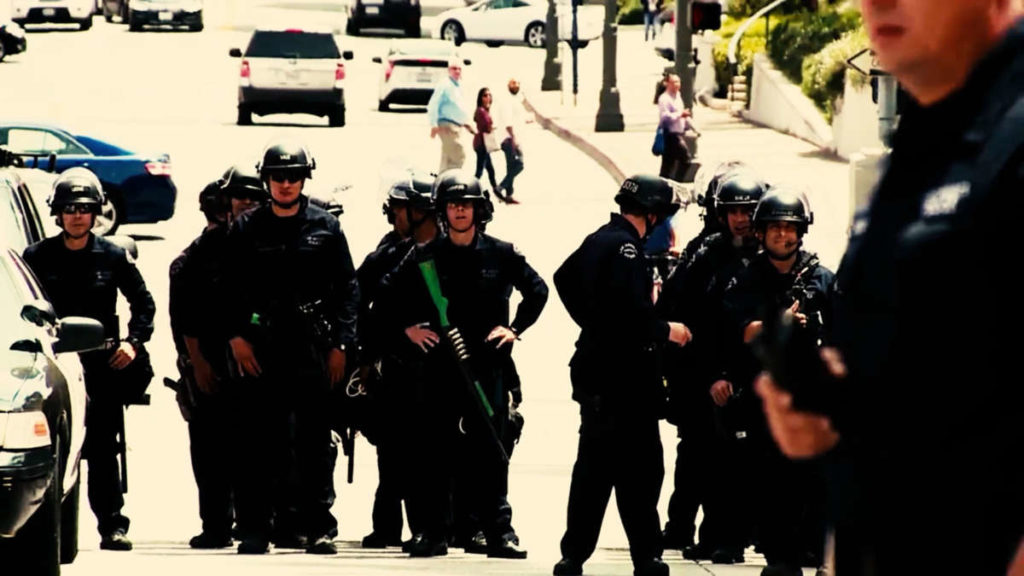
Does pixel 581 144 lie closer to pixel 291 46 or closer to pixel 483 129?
pixel 291 46

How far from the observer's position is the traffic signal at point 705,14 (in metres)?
28.0

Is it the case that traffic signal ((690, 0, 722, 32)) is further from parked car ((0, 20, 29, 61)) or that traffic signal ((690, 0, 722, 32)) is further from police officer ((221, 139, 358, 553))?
parked car ((0, 20, 29, 61))

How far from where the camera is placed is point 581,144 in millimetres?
38125

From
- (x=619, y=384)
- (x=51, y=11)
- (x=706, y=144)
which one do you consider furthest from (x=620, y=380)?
(x=51, y=11)

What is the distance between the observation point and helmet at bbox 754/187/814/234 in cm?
1036

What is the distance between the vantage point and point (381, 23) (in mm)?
62656

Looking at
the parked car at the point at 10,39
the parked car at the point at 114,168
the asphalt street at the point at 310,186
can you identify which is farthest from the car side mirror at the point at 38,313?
the parked car at the point at 10,39

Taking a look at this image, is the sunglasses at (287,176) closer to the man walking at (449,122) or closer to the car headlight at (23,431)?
the car headlight at (23,431)

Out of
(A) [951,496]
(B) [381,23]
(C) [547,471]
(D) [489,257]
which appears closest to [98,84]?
(B) [381,23]

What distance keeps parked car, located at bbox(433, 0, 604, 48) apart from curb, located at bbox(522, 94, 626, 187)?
45.5ft

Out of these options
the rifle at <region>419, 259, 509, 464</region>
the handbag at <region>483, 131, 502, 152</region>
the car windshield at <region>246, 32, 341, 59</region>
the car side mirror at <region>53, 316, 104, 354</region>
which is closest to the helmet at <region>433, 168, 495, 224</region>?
the rifle at <region>419, 259, 509, 464</region>

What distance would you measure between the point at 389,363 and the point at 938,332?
339 inches

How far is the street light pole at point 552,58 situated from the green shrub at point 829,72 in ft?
36.8

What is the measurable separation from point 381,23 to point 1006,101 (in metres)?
60.3
